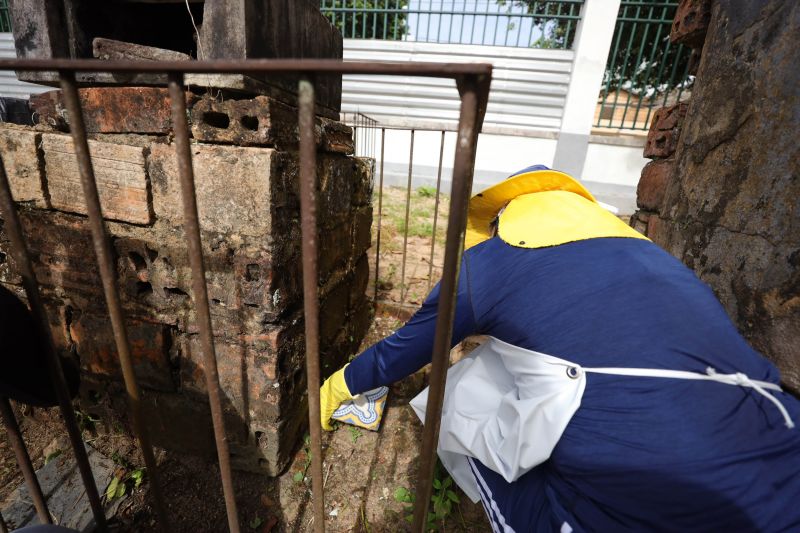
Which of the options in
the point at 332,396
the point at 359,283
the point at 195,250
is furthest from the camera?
the point at 359,283

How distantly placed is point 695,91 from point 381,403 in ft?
8.26

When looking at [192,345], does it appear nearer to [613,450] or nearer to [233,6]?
[233,6]

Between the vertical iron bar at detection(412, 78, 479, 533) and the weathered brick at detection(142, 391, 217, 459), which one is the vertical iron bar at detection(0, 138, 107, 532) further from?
the vertical iron bar at detection(412, 78, 479, 533)

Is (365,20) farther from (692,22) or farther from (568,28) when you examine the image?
(692,22)

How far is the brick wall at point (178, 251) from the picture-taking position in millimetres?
1302

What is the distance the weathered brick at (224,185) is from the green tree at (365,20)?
22.9 feet

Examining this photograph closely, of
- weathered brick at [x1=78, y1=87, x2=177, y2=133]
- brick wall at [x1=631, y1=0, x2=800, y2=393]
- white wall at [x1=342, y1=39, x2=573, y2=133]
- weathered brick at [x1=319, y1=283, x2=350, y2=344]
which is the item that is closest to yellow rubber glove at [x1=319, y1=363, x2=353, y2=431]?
weathered brick at [x1=319, y1=283, x2=350, y2=344]

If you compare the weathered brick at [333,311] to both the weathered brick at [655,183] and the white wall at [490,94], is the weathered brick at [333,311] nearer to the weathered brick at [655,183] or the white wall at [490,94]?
the weathered brick at [655,183]

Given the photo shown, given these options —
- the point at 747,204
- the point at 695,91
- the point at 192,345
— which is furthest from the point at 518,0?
the point at 192,345

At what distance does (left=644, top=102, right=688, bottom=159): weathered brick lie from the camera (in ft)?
7.37

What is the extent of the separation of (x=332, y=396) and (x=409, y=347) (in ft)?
2.01

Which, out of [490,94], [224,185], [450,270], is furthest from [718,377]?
[490,94]

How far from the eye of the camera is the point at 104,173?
1.38m

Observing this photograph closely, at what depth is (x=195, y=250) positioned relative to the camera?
741mm
